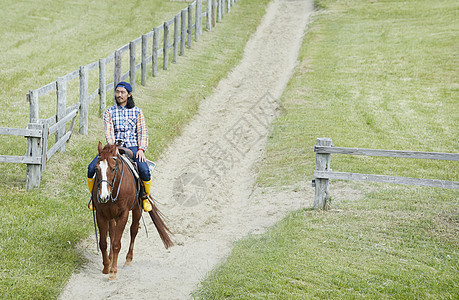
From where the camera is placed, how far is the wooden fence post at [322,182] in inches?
372

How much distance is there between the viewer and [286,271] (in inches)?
277

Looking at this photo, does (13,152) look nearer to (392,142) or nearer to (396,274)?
(396,274)

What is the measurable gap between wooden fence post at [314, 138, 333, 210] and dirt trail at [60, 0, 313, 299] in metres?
0.77

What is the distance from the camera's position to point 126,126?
788 centimetres

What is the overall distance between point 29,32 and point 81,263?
21653mm

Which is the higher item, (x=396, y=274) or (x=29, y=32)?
(x=29, y=32)

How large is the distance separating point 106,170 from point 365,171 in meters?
7.04

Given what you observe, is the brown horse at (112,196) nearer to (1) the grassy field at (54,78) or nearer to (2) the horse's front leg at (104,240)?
(2) the horse's front leg at (104,240)

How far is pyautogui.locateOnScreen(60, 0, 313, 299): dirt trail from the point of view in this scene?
24.7 ft

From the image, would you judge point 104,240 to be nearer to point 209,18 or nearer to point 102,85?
point 102,85

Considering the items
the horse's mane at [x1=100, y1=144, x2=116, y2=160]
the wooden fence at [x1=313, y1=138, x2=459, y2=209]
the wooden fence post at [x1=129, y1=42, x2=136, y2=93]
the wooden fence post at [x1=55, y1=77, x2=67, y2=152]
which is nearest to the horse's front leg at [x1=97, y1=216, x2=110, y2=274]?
the horse's mane at [x1=100, y1=144, x2=116, y2=160]

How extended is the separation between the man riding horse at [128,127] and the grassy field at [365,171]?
2.03 metres

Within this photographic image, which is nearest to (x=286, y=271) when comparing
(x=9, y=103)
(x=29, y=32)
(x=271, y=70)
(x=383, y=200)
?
(x=383, y=200)

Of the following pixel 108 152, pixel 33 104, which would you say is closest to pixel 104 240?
pixel 108 152
